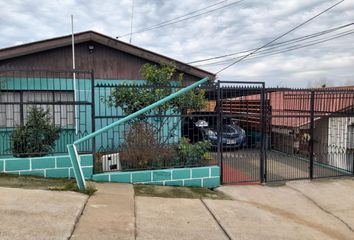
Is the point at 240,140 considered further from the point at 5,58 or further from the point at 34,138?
the point at 5,58

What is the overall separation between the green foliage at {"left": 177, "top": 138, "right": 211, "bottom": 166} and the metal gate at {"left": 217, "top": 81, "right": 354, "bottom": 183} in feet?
1.14

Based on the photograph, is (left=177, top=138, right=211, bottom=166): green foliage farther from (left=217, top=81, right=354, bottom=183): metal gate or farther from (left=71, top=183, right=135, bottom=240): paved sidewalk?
(left=71, top=183, right=135, bottom=240): paved sidewalk

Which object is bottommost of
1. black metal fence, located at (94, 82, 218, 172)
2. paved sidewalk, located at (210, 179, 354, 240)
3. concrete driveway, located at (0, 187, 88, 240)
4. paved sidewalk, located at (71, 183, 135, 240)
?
paved sidewalk, located at (210, 179, 354, 240)

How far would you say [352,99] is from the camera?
8523mm

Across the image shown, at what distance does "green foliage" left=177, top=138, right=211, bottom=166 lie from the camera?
673 centimetres

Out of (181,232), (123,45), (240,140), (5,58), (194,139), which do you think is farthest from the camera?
(123,45)

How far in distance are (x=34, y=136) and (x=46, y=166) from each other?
2.03 feet

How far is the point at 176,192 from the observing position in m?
6.00

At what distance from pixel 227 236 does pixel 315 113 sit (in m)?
5.47

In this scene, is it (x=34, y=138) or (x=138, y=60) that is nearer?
(x=34, y=138)

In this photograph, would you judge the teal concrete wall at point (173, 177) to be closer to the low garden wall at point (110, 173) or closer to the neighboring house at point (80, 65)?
the low garden wall at point (110, 173)

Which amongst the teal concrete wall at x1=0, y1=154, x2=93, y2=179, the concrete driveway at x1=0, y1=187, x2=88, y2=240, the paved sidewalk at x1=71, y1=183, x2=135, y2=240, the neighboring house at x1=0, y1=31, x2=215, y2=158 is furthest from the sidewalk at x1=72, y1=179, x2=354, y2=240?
the neighboring house at x1=0, y1=31, x2=215, y2=158

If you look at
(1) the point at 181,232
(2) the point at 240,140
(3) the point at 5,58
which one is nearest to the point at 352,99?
(2) the point at 240,140

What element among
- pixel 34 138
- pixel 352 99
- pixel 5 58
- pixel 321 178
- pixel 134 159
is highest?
pixel 5 58
